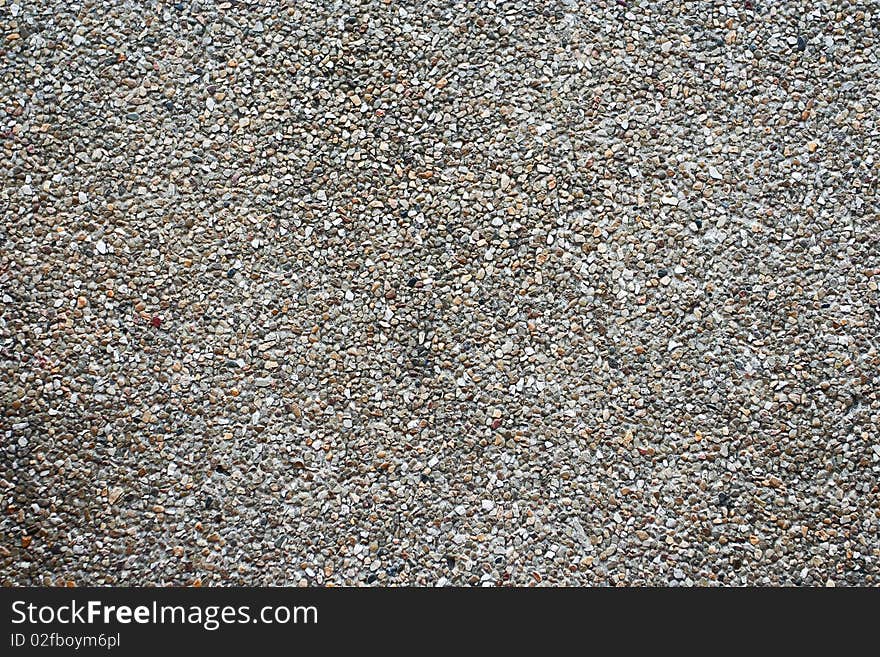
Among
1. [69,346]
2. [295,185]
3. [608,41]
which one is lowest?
[69,346]

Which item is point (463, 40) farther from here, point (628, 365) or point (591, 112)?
point (628, 365)

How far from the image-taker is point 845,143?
2.01 metres

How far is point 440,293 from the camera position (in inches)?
77.7

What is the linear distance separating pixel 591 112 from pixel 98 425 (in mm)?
1352

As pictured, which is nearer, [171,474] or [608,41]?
[171,474]

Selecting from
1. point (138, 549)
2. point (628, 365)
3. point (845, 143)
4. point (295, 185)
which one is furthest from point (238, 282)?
point (845, 143)

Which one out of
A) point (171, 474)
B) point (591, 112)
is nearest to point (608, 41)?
point (591, 112)

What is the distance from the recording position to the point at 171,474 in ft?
6.28

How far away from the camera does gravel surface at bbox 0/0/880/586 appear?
1899 millimetres

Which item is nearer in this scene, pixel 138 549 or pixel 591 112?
pixel 138 549

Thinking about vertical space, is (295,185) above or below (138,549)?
above

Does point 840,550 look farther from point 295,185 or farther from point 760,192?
point 295,185

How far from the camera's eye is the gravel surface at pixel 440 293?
6.23ft

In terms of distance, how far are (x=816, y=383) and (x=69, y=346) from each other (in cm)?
171
